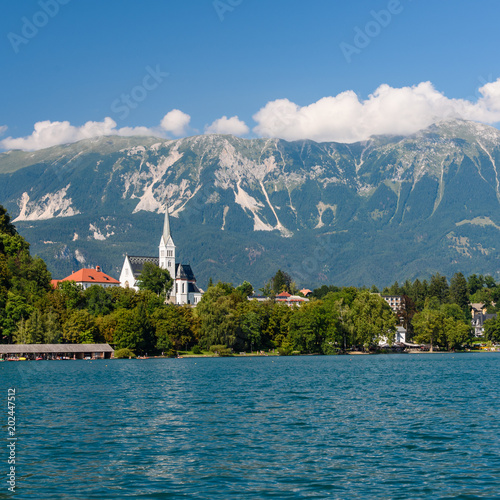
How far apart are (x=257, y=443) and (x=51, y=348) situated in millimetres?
108210

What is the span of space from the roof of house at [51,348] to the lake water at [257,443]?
6827 centimetres

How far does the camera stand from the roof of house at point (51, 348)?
13412cm

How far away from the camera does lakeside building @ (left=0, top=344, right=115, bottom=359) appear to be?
13462 centimetres

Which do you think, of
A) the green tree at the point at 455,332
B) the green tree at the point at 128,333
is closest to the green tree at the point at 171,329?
the green tree at the point at 128,333

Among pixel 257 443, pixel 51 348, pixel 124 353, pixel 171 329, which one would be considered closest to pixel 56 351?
pixel 51 348

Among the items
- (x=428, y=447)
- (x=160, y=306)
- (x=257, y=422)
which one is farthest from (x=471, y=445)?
(x=160, y=306)

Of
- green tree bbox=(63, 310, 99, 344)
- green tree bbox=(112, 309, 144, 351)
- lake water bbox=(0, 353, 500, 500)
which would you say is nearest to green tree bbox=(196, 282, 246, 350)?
green tree bbox=(112, 309, 144, 351)

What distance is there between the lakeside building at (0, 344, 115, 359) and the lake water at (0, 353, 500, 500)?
68575mm

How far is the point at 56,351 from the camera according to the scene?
13850 centimetres

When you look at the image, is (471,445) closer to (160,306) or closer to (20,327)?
(20,327)

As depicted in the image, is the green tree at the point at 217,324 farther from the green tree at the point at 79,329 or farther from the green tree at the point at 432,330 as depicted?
the green tree at the point at 432,330

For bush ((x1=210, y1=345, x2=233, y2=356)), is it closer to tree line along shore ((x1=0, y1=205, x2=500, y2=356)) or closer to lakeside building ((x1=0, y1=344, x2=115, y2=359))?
tree line along shore ((x1=0, y1=205, x2=500, y2=356))

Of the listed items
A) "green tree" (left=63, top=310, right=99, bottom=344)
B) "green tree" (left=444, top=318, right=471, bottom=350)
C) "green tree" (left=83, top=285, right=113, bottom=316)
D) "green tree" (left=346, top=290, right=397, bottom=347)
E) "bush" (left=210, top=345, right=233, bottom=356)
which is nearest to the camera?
"green tree" (left=63, top=310, right=99, bottom=344)

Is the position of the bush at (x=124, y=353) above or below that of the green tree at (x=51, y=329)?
below
